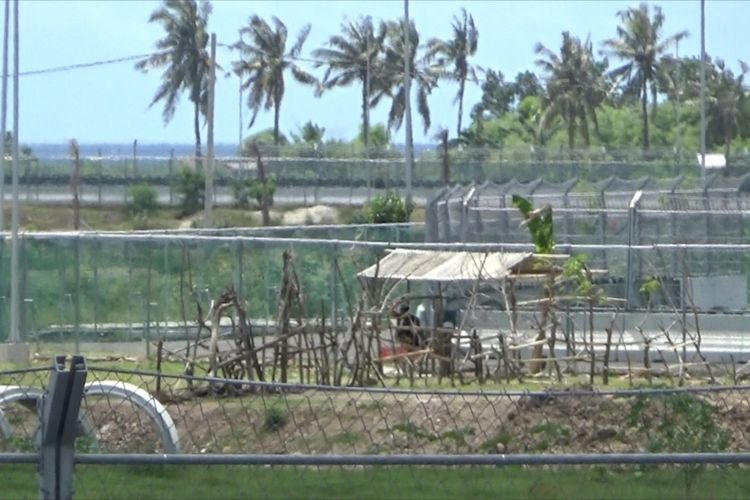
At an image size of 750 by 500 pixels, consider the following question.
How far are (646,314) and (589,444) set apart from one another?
9579 millimetres

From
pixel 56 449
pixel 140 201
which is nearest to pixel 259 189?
pixel 140 201

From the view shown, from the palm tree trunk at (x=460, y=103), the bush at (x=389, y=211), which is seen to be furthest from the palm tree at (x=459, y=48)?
the bush at (x=389, y=211)

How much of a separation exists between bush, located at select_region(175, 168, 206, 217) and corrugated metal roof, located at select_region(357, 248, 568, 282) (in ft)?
120

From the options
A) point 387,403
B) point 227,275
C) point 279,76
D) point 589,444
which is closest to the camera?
point 589,444

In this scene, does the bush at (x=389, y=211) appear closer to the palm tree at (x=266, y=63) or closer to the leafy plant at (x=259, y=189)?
the leafy plant at (x=259, y=189)

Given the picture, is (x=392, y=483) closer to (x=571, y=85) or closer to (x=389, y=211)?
(x=389, y=211)

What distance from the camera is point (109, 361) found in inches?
984

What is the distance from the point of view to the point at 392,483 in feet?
25.7

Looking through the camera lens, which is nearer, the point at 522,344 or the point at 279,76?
the point at 522,344

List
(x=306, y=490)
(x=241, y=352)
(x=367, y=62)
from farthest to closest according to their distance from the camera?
1. (x=367, y=62)
2. (x=241, y=352)
3. (x=306, y=490)

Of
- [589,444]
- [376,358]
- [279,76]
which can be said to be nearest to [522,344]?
[376,358]

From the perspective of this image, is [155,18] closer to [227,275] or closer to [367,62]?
[367,62]

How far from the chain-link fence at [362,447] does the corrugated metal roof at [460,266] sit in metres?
6.08

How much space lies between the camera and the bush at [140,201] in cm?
5847
